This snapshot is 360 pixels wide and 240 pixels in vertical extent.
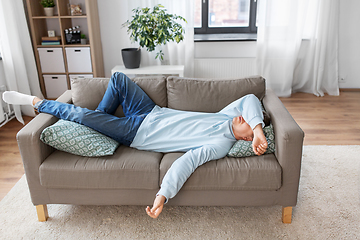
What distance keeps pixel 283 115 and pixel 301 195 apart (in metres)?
0.60

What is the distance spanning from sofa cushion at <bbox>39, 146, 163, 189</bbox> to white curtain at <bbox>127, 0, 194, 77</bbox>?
2362 mm

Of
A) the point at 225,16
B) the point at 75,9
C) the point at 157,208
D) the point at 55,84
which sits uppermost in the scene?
the point at 75,9

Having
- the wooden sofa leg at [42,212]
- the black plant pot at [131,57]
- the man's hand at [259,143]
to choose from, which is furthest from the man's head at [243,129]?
the black plant pot at [131,57]

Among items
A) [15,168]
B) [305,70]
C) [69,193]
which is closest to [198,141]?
[69,193]

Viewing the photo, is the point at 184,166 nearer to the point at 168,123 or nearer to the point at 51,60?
the point at 168,123

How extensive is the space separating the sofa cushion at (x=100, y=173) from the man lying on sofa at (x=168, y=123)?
0.51 feet

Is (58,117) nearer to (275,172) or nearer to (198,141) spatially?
(198,141)

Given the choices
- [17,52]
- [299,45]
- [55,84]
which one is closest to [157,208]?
[17,52]

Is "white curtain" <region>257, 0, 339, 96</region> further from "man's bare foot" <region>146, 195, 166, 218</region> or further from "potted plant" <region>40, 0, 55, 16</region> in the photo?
"man's bare foot" <region>146, 195, 166, 218</region>

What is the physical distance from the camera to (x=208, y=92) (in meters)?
2.17

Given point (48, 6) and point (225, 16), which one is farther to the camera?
point (225, 16)

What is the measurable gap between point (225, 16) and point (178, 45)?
0.80 meters

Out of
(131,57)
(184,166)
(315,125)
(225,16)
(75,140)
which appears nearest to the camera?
(184,166)

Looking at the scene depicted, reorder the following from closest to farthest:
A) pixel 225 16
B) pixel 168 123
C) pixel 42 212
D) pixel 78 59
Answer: pixel 42 212 → pixel 168 123 → pixel 78 59 → pixel 225 16
